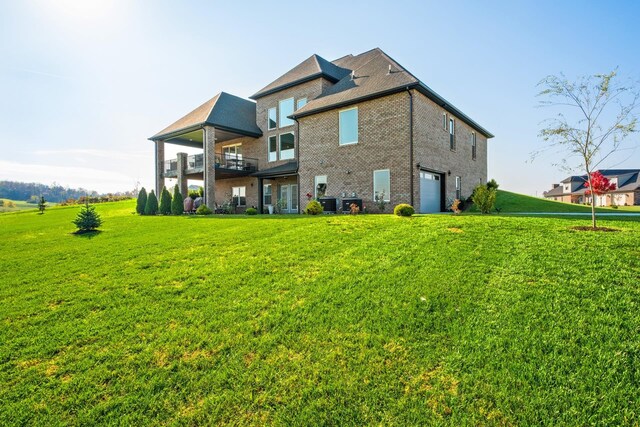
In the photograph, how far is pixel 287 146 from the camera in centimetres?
2266

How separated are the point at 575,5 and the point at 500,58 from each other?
11.3ft

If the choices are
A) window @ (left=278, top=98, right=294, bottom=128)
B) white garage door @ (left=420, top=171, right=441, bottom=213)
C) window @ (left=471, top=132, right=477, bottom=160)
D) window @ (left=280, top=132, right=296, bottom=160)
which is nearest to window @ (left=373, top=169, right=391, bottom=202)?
white garage door @ (left=420, top=171, right=441, bottom=213)

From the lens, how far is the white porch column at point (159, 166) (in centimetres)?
2612

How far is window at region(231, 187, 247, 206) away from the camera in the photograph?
25156 millimetres

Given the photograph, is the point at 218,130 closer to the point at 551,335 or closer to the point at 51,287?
the point at 51,287

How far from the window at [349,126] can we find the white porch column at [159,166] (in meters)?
16.9

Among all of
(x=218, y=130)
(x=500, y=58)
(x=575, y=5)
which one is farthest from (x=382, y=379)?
(x=218, y=130)

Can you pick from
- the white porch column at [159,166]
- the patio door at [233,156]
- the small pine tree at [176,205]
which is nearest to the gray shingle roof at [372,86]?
the patio door at [233,156]

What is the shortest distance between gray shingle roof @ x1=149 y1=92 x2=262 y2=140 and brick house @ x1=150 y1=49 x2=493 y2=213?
10cm

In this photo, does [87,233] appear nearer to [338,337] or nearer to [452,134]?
[338,337]

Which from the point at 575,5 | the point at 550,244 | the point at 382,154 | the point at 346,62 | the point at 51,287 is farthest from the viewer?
the point at 346,62

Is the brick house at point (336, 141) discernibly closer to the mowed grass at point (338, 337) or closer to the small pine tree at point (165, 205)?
the small pine tree at point (165, 205)

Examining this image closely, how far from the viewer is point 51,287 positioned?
18.9ft

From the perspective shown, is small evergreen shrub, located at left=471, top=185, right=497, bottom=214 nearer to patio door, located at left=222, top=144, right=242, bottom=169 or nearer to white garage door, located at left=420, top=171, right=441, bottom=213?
white garage door, located at left=420, top=171, right=441, bottom=213
